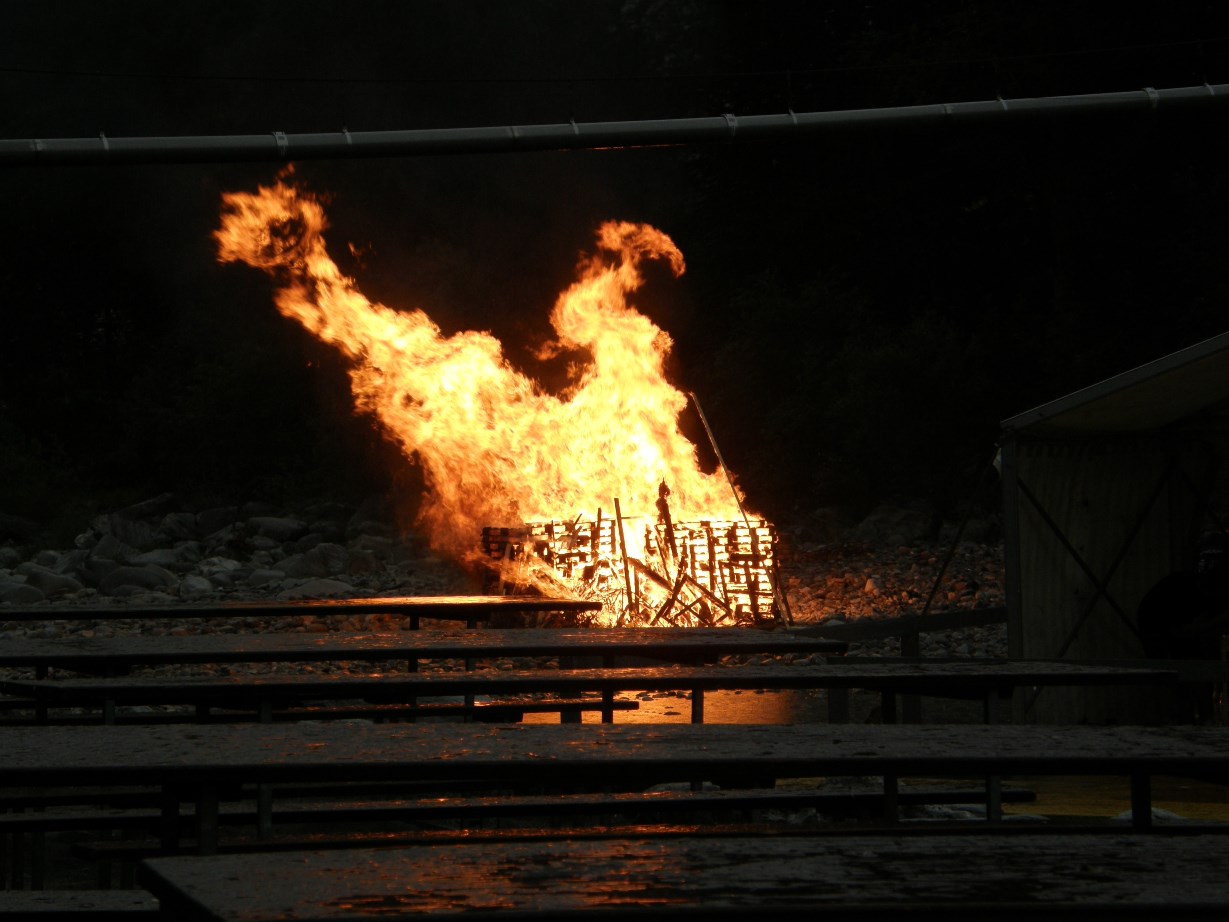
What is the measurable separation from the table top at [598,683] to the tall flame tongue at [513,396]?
38.2 feet

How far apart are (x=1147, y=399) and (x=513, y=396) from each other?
9501 mm

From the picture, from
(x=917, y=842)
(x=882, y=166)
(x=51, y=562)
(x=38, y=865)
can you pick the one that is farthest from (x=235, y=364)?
(x=917, y=842)

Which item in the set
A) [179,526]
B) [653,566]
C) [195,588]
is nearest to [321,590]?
[195,588]

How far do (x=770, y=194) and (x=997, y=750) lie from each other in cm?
3481

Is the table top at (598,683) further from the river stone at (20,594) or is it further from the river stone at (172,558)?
the river stone at (172,558)

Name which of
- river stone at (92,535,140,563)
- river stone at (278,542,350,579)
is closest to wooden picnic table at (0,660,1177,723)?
river stone at (278,542,350,579)

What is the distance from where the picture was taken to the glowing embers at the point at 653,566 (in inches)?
585

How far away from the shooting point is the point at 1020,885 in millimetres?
2613

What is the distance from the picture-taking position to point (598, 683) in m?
5.16

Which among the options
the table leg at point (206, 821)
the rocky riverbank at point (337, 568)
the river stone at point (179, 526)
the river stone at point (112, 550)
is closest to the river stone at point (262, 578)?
the rocky riverbank at point (337, 568)

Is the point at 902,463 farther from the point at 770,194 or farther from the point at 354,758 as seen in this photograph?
the point at 354,758

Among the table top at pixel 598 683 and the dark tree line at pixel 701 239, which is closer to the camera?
the table top at pixel 598 683

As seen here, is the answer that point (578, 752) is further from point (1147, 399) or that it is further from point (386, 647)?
point (1147, 399)

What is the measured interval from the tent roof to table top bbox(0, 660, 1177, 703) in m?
4.81
